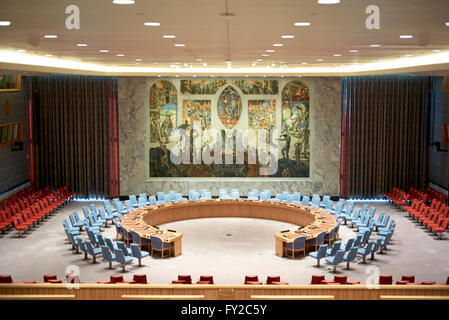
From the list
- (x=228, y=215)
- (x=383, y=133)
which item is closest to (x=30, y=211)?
(x=228, y=215)

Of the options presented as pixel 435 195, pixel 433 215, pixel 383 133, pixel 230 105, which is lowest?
pixel 433 215

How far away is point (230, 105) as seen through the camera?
24.7m

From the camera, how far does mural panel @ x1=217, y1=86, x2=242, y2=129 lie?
80.8 ft

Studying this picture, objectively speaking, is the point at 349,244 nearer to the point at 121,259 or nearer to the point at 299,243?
the point at 299,243

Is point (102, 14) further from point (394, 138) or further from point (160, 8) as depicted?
point (394, 138)

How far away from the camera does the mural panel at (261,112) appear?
24.6m

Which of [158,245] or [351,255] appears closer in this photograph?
[351,255]

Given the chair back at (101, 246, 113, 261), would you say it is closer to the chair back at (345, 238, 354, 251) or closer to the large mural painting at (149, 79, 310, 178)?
the chair back at (345, 238, 354, 251)

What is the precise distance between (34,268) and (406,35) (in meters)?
11.0

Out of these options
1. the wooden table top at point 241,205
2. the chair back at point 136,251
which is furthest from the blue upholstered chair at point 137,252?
the wooden table top at point 241,205

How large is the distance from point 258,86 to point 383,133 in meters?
5.94

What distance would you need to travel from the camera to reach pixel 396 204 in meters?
23.6

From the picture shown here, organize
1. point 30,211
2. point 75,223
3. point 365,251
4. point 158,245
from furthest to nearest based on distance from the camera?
1. point 30,211
2. point 75,223
3. point 158,245
4. point 365,251
